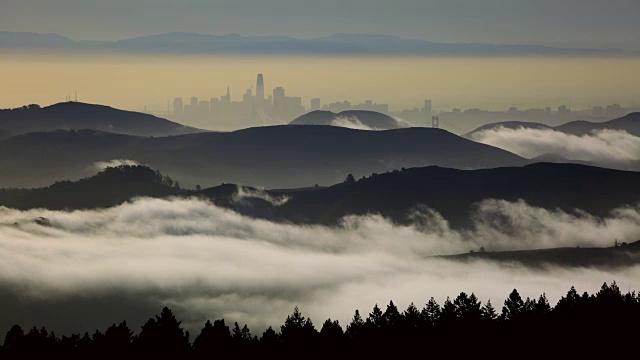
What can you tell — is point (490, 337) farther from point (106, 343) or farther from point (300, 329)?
point (106, 343)

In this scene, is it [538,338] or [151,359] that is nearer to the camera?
[151,359]

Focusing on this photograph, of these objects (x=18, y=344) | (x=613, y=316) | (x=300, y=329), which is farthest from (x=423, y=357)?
(x=18, y=344)

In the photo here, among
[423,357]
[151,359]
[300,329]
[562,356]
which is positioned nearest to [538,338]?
[562,356]

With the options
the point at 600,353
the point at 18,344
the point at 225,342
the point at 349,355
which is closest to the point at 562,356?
the point at 600,353

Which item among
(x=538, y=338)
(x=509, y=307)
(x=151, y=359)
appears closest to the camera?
(x=151, y=359)

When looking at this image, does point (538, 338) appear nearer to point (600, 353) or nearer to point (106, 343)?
point (600, 353)

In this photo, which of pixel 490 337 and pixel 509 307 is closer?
pixel 490 337

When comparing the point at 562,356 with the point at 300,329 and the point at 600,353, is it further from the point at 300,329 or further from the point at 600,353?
the point at 300,329

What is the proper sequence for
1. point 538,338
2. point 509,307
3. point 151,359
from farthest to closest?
point 509,307 → point 538,338 → point 151,359
